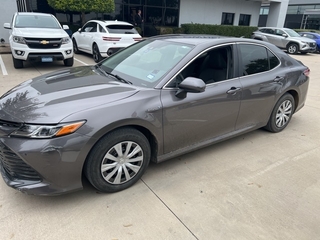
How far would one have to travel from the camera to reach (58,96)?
8.52 ft

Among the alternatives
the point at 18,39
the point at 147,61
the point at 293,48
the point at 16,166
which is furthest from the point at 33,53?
the point at 293,48

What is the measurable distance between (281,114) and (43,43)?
6753 mm

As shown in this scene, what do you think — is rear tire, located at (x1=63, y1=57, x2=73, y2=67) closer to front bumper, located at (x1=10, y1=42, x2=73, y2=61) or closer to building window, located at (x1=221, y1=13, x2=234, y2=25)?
front bumper, located at (x1=10, y1=42, x2=73, y2=61)

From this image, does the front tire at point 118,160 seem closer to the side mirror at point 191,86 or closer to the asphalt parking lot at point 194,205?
the asphalt parking lot at point 194,205

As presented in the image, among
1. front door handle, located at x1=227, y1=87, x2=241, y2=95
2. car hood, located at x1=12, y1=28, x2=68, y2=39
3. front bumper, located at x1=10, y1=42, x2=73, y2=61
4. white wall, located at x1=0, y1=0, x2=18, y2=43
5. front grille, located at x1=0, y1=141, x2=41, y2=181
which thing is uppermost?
white wall, located at x1=0, y1=0, x2=18, y2=43

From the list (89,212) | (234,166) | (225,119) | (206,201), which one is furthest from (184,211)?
(225,119)

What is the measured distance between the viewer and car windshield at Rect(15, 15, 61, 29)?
823cm

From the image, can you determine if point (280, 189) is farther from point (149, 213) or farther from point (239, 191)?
point (149, 213)

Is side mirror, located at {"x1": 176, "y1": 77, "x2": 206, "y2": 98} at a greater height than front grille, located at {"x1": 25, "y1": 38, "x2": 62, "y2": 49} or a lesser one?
greater

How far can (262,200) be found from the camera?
2746 mm

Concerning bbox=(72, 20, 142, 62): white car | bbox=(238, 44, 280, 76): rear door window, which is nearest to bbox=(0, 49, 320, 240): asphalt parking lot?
bbox=(238, 44, 280, 76): rear door window

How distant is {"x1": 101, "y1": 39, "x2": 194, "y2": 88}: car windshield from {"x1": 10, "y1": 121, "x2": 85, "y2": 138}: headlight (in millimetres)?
980

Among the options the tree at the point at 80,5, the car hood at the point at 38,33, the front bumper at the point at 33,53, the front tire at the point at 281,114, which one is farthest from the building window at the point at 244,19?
the front tire at the point at 281,114

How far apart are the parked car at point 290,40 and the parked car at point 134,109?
1455 cm
